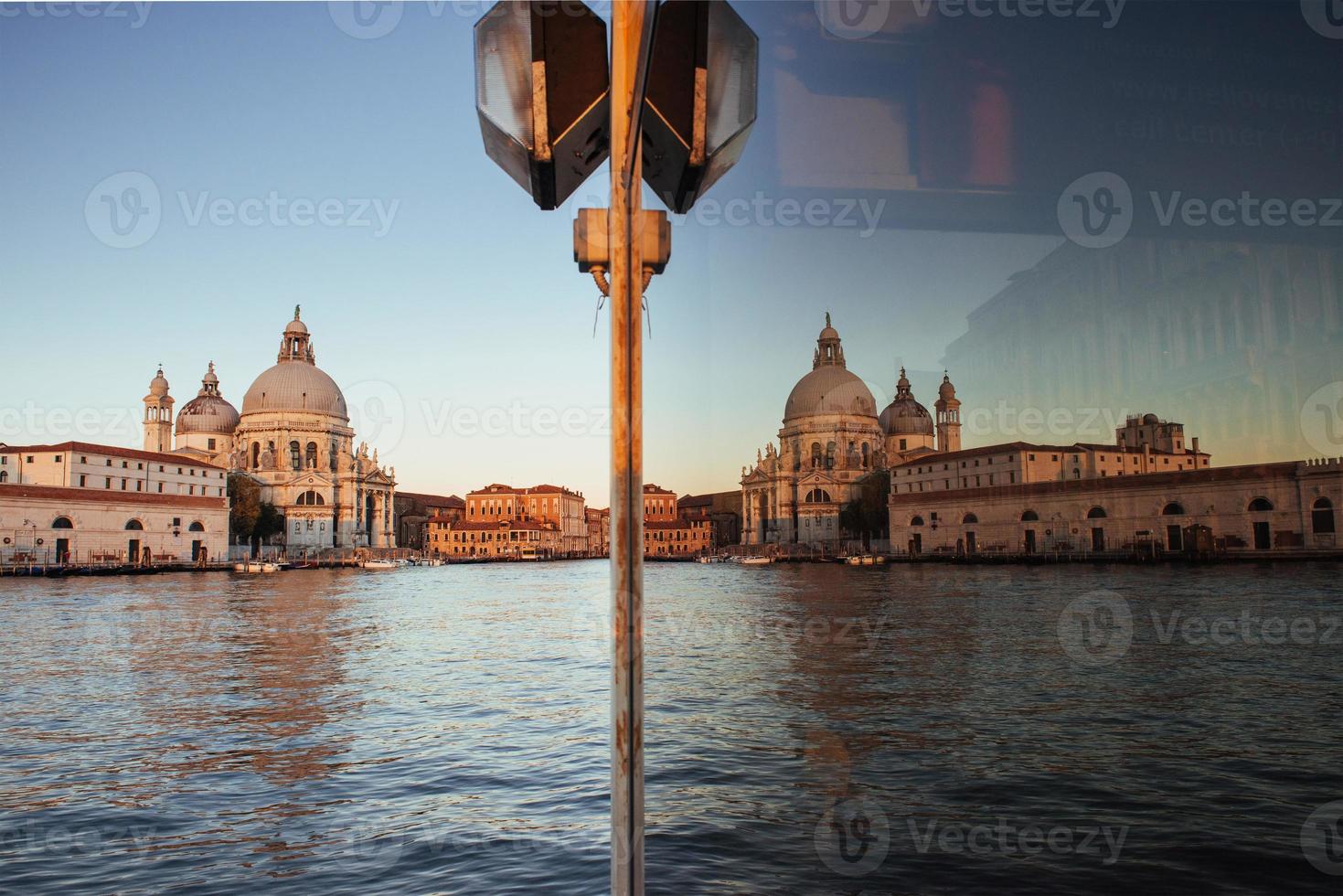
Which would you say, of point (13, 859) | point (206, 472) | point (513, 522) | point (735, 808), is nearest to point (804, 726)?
point (735, 808)

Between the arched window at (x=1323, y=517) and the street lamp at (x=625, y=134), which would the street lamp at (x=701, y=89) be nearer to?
the street lamp at (x=625, y=134)

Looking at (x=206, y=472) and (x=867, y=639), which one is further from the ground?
(x=206, y=472)

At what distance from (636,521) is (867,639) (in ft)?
37.7

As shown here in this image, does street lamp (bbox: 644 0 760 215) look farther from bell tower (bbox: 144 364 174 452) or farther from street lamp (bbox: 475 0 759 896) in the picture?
bell tower (bbox: 144 364 174 452)

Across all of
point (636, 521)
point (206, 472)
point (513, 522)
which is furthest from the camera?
point (513, 522)

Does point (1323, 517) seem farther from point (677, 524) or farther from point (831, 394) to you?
point (677, 524)

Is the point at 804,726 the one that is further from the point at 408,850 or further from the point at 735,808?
the point at 408,850

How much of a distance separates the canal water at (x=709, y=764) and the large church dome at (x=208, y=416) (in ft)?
212

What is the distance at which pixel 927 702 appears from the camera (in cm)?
741

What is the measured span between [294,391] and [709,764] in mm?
68382

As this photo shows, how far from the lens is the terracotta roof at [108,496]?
37375 millimetres

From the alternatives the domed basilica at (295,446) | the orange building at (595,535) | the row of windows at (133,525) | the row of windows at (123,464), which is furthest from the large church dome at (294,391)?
the orange building at (595,535)

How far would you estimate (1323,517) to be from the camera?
28.4m

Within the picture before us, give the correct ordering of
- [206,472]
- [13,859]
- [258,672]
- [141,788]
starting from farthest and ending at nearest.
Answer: [206,472] < [258,672] < [141,788] < [13,859]
